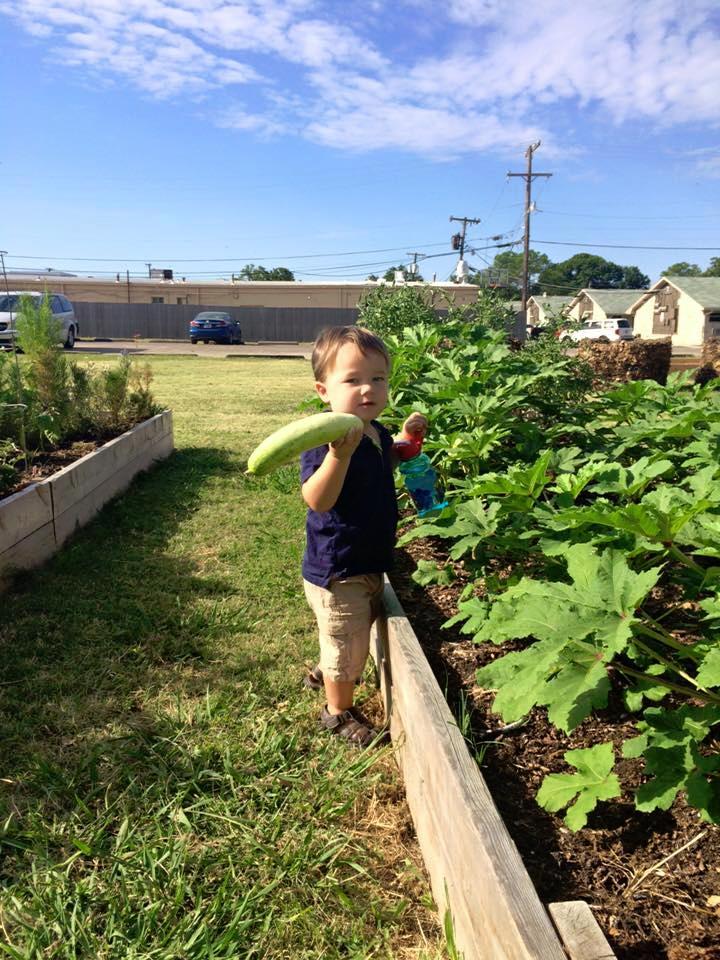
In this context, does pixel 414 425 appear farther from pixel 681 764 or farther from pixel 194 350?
pixel 194 350

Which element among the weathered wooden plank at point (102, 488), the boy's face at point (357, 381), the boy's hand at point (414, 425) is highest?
the boy's face at point (357, 381)

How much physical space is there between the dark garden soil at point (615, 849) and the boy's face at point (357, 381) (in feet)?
3.23

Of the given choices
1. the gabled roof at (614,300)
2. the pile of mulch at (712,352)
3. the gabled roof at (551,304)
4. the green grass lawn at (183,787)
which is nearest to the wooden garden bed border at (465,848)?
the green grass lawn at (183,787)

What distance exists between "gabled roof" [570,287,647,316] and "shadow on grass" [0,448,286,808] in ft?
214

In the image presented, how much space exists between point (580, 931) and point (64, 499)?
403cm

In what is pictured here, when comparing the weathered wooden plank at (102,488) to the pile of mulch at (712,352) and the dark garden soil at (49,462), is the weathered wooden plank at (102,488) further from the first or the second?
the pile of mulch at (712,352)

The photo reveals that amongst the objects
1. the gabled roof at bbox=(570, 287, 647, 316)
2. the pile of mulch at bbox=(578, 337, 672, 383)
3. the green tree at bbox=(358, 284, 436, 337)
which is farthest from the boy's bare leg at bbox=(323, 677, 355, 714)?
the gabled roof at bbox=(570, 287, 647, 316)

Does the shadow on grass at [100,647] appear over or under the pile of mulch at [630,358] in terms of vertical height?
under

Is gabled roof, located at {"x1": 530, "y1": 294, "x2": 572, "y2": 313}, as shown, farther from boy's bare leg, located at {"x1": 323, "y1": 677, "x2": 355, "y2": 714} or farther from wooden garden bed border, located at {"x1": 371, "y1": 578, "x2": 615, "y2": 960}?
wooden garden bed border, located at {"x1": 371, "y1": 578, "x2": 615, "y2": 960}

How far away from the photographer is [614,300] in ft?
219

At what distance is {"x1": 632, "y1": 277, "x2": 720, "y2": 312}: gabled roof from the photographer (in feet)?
171

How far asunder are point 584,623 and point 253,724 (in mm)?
1501

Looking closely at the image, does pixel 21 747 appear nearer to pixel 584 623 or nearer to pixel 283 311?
pixel 584 623

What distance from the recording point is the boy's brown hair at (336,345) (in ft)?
7.98
